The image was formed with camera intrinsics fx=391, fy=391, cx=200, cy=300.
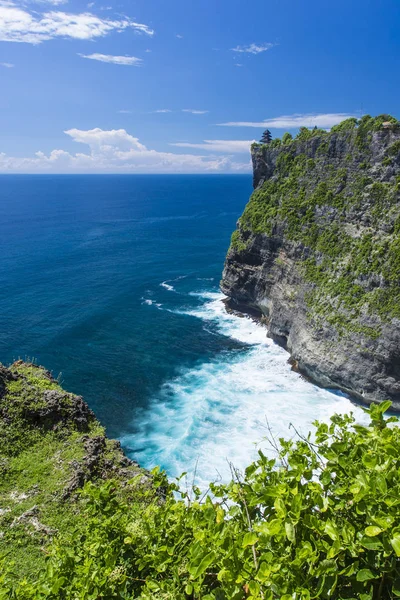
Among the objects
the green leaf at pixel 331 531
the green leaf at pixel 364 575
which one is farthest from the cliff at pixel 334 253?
the green leaf at pixel 364 575

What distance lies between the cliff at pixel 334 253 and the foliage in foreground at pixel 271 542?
116 feet

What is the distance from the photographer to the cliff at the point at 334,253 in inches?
1538

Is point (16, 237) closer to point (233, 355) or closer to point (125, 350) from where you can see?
point (125, 350)

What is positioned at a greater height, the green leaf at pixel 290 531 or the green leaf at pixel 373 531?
the green leaf at pixel 373 531

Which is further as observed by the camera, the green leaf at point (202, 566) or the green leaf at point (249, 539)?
the green leaf at point (249, 539)

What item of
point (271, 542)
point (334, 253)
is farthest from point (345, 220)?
point (271, 542)

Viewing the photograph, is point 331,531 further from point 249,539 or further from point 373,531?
point 249,539

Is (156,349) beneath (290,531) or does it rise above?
beneath

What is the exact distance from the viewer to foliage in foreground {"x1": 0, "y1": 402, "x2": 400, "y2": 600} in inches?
177

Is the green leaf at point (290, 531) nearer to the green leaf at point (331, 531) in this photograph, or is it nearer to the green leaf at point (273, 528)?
the green leaf at point (273, 528)

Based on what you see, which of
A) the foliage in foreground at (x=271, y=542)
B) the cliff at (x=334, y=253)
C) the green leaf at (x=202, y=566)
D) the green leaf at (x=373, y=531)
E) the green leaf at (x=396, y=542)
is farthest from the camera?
the cliff at (x=334, y=253)

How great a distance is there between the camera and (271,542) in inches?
205

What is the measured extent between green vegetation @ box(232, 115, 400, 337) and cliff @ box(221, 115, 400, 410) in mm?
119

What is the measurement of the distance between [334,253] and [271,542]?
145 feet
